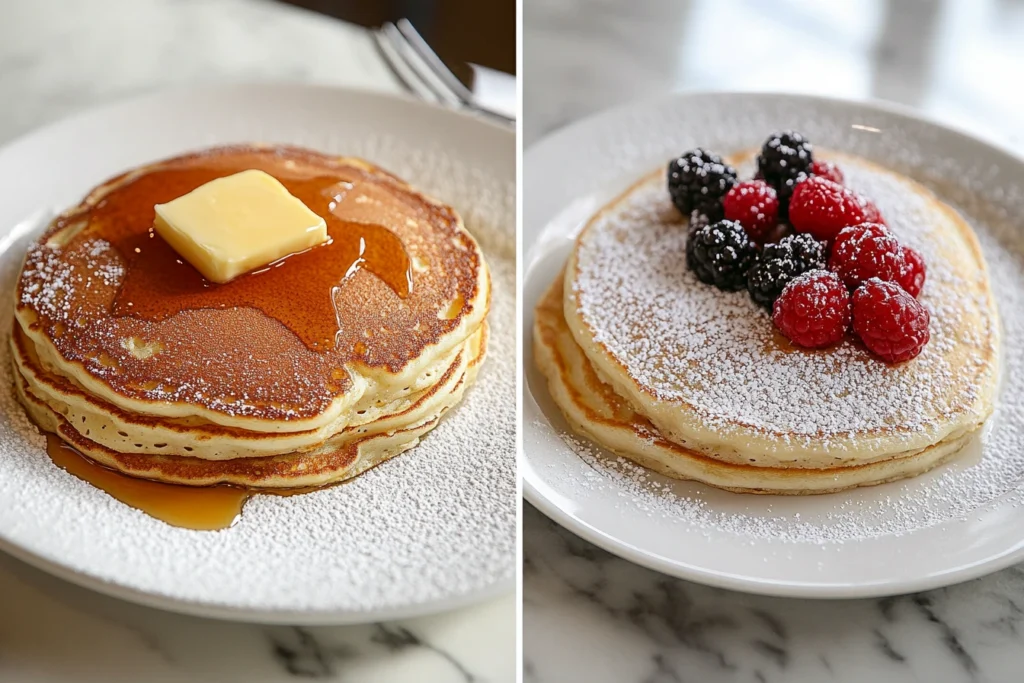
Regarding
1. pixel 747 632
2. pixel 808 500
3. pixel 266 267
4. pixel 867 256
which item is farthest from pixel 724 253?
pixel 266 267

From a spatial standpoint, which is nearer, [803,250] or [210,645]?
[210,645]

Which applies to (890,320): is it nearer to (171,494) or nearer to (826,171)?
(826,171)

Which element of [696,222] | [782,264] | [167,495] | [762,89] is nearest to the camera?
[167,495]

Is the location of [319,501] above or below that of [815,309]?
below

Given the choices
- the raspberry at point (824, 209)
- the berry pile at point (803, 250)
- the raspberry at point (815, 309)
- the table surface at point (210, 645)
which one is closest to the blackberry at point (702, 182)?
the berry pile at point (803, 250)

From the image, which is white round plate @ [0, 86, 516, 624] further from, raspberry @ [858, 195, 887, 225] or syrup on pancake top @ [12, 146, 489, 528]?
raspberry @ [858, 195, 887, 225]

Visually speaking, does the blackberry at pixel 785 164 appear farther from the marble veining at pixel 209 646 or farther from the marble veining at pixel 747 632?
the marble veining at pixel 209 646
